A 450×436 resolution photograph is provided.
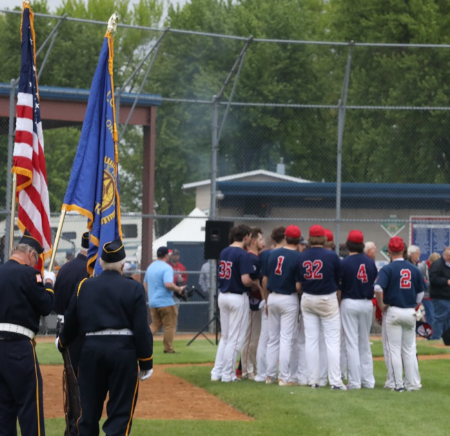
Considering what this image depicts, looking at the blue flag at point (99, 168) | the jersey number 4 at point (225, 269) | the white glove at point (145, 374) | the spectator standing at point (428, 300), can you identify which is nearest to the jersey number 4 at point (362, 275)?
the jersey number 4 at point (225, 269)

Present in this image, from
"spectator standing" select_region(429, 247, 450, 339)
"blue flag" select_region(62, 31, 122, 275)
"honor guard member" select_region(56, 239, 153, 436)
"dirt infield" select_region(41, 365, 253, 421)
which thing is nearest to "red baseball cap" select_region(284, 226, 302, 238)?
"dirt infield" select_region(41, 365, 253, 421)

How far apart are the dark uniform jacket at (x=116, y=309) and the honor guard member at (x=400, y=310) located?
19.3 feet

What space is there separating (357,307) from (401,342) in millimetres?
756

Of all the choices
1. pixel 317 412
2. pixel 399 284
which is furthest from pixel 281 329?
pixel 317 412

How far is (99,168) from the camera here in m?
10.4

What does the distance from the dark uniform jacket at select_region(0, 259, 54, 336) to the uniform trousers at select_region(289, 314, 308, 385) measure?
19.5ft

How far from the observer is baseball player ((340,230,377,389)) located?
1338 centimetres

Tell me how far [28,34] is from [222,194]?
1285 cm

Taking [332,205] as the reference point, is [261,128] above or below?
above

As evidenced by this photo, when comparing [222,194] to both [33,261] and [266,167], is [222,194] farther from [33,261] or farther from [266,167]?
[33,261]

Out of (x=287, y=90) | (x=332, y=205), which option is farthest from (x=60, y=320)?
(x=287, y=90)

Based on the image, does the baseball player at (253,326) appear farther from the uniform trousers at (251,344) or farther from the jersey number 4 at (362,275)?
the jersey number 4 at (362,275)

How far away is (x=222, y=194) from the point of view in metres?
22.8

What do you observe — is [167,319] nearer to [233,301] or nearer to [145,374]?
[233,301]
